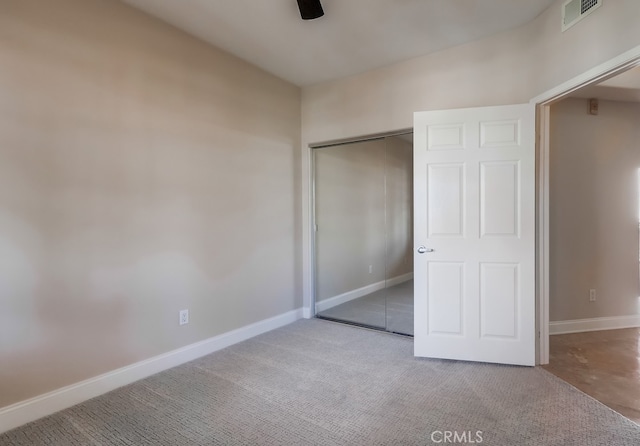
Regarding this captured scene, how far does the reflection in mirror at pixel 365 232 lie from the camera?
384cm

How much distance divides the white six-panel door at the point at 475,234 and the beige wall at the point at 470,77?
37 cm

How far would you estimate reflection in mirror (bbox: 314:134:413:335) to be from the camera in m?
3.84

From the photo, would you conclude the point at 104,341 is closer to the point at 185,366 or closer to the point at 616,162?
the point at 185,366

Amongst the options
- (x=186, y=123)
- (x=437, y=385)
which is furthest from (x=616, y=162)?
(x=186, y=123)

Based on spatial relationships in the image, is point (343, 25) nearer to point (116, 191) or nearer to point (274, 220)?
point (274, 220)

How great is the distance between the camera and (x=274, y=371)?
8.74 ft

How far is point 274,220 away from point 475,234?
6.72 feet

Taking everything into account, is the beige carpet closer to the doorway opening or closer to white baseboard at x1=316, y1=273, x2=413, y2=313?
white baseboard at x1=316, y1=273, x2=413, y2=313

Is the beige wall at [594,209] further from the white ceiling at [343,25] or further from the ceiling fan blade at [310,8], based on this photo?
the ceiling fan blade at [310,8]

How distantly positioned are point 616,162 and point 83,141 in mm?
5060

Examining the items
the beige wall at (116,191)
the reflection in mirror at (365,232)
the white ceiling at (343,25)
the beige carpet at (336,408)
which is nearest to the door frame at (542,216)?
the beige carpet at (336,408)

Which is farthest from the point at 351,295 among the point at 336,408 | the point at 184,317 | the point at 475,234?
the point at 336,408

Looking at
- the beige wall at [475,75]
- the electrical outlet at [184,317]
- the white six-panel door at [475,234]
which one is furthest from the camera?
the electrical outlet at [184,317]

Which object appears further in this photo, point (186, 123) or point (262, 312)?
point (262, 312)
